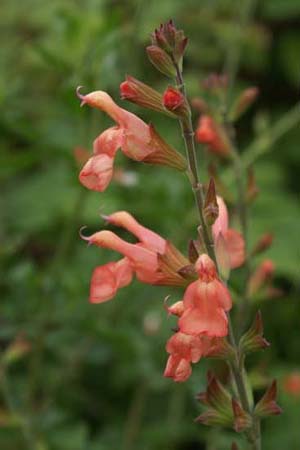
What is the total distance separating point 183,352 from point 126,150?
0.30 m

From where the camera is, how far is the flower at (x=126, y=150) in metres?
1.22

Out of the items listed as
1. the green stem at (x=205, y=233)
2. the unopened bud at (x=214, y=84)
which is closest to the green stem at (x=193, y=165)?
the green stem at (x=205, y=233)

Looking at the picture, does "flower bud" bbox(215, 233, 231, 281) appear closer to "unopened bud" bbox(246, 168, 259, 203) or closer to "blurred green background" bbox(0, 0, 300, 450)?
"unopened bud" bbox(246, 168, 259, 203)

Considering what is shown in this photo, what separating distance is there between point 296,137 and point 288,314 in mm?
1349

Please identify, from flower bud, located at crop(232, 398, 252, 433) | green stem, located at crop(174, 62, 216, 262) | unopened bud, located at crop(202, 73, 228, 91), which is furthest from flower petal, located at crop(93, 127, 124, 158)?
unopened bud, located at crop(202, 73, 228, 91)

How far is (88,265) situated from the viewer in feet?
8.55

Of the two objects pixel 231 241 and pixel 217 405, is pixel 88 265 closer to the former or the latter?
pixel 231 241

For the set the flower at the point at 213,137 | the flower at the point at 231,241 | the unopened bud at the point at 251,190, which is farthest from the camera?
the flower at the point at 213,137

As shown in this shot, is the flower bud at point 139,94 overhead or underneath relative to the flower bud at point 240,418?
overhead

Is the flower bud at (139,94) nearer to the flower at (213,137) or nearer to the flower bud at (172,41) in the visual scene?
the flower bud at (172,41)

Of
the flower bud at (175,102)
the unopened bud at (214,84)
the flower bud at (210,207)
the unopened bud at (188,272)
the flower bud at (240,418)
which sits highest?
the unopened bud at (214,84)

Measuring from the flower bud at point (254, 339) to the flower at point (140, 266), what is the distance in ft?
0.37

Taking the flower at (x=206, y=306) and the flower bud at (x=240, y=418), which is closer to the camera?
the flower at (x=206, y=306)

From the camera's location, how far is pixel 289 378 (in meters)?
2.72
